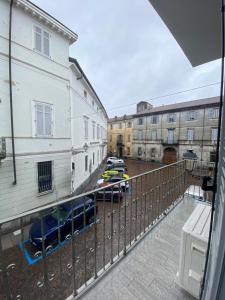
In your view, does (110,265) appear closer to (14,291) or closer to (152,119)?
(14,291)

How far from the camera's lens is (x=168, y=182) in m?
2.76

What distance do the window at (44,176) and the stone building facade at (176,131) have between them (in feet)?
43.1

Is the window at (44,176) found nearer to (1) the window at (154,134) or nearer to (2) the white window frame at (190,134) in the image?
(2) the white window frame at (190,134)

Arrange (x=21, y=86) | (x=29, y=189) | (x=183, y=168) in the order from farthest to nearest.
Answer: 1. (x=29, y=189)
2. (x=21, y=86)
3. (x=183, y=168)

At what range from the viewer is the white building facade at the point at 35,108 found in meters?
4.63

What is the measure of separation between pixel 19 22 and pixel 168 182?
265 inches

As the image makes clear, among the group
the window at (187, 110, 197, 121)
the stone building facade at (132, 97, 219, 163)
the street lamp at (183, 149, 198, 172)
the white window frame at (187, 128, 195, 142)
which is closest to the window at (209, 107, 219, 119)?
the stone building facade at (132, 97, 219, 163)

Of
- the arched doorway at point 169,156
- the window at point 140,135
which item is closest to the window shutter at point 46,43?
the arched doorway at point 169,156

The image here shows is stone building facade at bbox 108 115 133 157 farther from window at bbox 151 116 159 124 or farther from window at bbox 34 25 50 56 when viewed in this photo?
window at bbox 34 25 50 56

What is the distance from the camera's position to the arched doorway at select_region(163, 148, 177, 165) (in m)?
18.2

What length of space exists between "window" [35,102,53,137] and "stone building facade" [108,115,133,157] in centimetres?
1805

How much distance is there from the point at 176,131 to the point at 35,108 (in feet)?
53.5

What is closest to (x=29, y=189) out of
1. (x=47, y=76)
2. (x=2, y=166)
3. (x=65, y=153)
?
(x=2, y=166)

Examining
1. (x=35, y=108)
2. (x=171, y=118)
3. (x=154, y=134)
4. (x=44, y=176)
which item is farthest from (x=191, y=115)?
(x=44, y=176)
